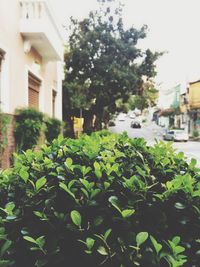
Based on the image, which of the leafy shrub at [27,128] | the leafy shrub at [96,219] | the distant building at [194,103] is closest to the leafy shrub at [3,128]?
the leafy shrub at [27,128]

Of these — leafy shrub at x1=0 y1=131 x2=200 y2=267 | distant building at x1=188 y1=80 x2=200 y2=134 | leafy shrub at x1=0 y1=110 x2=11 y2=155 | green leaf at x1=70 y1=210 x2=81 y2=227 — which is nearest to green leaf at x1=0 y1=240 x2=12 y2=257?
leafy shrub at x1=0 y1=131 x2=200 y2=267

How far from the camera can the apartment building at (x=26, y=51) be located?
971 cm

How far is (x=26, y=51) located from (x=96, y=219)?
10206 mm

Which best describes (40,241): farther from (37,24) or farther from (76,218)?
(37,24)

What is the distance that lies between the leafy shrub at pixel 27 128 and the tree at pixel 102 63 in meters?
18.4

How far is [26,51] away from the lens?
11.5 metres

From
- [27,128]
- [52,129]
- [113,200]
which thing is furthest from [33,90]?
[113,200]

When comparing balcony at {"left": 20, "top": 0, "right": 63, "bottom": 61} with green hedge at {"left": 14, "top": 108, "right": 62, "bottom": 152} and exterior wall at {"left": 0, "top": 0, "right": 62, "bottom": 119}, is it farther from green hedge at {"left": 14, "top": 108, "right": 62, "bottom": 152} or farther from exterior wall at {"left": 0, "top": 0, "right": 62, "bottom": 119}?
green hedge at {"left": 14, "top": 108, "right": 62, "bottom": 152}

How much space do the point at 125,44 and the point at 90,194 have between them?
28.4 meters

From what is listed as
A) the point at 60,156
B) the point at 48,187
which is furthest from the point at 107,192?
the point at 60,156

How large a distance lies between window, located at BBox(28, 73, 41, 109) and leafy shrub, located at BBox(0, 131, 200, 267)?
33.8 ft

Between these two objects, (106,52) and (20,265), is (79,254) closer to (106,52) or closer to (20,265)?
(20,265)

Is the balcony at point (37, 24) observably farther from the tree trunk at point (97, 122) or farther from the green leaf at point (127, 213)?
the tree trunk at point (97, 122)

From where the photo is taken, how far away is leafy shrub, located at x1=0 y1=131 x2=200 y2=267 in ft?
5.95
